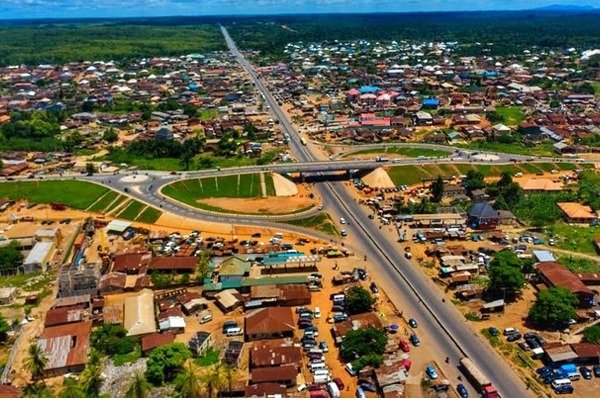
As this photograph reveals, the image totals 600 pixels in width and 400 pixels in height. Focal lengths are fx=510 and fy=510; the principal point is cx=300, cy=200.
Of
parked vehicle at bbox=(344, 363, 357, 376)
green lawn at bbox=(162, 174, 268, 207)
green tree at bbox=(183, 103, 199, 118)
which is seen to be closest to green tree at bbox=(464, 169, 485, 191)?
green lawn at bbox=(162, 174, 268, 207)

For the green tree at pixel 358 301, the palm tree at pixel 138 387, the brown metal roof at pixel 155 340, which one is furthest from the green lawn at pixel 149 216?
the green tree at pixel 358 301

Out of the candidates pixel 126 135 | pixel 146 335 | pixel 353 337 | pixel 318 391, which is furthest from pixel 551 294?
pixel 126 135

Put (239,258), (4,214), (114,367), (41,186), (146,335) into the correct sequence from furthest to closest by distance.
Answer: (41,186), (4,214), (239,258), (146,335), (114,367)

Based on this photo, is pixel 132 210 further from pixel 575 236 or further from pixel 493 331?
pixel 575 236

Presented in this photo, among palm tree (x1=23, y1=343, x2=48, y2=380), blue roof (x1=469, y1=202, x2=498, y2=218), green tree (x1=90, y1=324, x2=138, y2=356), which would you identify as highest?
palm tree (x1=23, y1=343, x2=48, y2=380)

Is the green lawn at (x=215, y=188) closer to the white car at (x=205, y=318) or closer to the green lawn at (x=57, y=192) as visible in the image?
the green lawn at (x=57, y=192)

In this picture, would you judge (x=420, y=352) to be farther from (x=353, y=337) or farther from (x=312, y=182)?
(x=312, y=182)

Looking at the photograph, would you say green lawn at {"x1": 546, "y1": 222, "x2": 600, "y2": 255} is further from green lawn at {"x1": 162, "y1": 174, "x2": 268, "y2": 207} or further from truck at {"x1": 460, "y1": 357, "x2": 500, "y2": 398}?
green lawn at {"x1": 162, "y1": 174, "x2": 268, "y2": 207}
